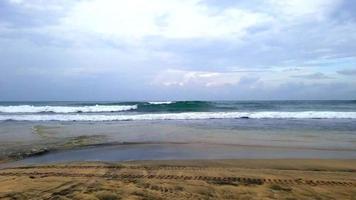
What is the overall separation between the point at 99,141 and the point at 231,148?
15.7ft

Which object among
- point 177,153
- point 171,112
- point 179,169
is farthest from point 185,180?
point 171,112

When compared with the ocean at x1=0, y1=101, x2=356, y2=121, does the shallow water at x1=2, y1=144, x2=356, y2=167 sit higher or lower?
lower

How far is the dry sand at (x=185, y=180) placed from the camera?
5.18m

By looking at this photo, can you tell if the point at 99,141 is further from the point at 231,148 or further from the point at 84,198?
the point at 84,198

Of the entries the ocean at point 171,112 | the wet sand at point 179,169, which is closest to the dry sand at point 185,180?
the wet sand at point 179,169

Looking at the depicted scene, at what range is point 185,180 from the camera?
609 cm

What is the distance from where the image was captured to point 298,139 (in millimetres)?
11938

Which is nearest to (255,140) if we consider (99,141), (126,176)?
(99,141)

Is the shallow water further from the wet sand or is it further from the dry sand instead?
the dry sand

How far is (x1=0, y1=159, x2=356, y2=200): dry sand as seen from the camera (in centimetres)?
518

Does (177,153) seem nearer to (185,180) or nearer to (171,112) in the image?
(185,180)

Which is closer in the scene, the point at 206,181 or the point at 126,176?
the point at 206,181

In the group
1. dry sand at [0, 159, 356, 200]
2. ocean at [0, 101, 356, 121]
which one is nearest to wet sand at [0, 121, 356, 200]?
dry sand at [0, 159, 356, 200]

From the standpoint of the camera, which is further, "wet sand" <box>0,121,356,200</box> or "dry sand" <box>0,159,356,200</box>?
"wet sand" <box>0,121,356,200</box>
